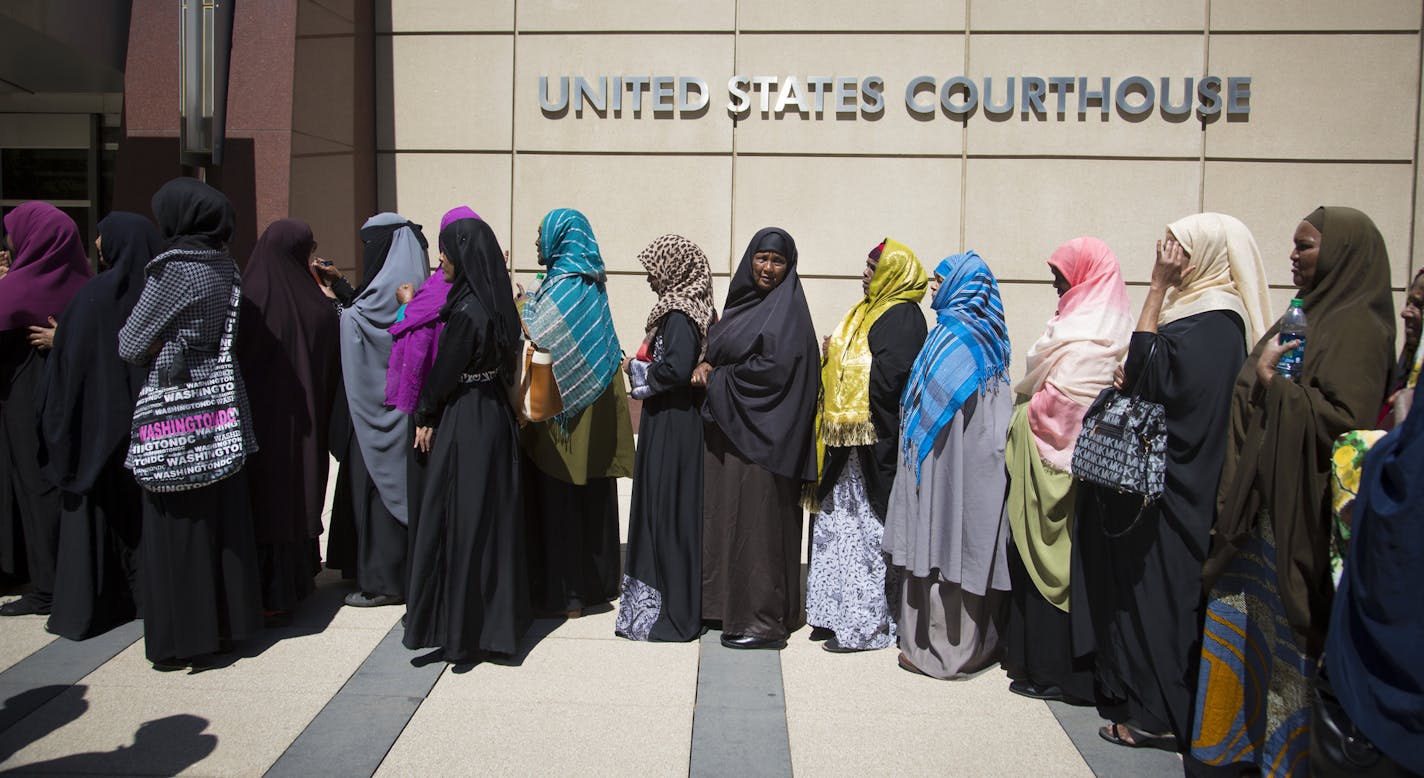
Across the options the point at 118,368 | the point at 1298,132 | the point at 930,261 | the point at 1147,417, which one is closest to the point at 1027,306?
the point at 930,261

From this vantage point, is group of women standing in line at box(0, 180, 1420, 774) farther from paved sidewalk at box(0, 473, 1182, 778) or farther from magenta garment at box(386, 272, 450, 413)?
paved sidewalk at box(0, 473, 1182, 778)

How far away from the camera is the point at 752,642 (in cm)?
441

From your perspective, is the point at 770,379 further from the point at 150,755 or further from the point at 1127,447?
the point at 150,755

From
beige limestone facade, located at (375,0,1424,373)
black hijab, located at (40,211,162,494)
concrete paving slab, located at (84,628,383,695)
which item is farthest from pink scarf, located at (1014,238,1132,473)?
beige limestone facade, located at (375,0,1424,373)

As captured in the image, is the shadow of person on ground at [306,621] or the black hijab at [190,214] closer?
the black hijab at [190,214]

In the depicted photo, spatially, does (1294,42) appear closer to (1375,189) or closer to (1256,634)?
(1375,189)

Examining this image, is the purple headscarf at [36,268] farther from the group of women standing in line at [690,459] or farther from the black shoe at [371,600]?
the black shoe at [371,600]

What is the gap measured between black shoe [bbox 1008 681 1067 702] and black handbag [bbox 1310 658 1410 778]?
1358 mm

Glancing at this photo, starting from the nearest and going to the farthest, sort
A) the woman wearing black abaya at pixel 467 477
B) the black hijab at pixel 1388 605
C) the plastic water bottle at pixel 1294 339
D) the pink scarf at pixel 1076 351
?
1. the black hijab at pixel 1388 605
2. the plastic water bottle at pixel 1294 339
3. the pink scarf at pixel 1076 351
4. the woman wearing black abaya at pixel 467 477

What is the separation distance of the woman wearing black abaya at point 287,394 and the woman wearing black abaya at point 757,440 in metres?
1.81

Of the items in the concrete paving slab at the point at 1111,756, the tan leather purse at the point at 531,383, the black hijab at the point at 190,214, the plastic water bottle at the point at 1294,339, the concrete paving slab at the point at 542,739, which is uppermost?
the black hijab at the point at 190,214

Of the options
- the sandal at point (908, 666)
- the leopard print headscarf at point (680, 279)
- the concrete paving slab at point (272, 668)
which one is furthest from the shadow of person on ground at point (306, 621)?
the sandal at point (908, 666)

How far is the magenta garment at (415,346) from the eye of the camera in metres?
4.26

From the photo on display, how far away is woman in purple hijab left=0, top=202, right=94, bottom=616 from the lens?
4.55m
